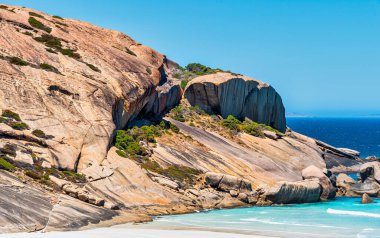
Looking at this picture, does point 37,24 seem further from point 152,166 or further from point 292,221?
point 292,221

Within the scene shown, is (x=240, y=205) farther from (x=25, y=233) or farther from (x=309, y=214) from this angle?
(x=25, y=233)

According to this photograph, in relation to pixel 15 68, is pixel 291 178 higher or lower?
lower

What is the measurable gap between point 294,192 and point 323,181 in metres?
7.27

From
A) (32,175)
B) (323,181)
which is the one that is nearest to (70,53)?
(32,175)

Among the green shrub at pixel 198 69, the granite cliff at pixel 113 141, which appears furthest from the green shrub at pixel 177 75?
the green shrub at pixel 198 69

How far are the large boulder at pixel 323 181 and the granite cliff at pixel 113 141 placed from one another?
16 centimetres

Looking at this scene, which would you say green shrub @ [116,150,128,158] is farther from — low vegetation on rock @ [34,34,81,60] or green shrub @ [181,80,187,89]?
green shrub @ [181,80,187,89]

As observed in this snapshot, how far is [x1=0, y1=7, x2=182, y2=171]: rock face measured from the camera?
160 ft

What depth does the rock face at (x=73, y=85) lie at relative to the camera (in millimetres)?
48719

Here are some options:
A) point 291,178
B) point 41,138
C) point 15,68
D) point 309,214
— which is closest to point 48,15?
point 15,68

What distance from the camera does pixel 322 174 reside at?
6328cm

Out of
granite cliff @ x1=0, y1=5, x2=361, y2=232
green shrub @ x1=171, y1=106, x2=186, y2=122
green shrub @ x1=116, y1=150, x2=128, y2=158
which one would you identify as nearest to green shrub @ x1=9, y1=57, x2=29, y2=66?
granite cliff @ x1=0, y1=5, x2=361, y2=232

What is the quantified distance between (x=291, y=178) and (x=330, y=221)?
675 inches

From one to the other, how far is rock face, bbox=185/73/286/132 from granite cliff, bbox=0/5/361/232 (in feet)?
0.83
